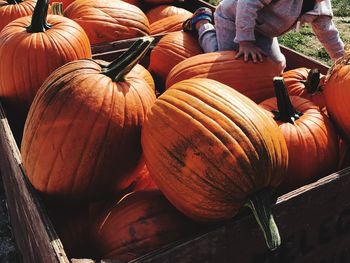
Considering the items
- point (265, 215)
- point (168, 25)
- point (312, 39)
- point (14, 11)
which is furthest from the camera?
point (312, 39)

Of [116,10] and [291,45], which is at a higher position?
[116,10]

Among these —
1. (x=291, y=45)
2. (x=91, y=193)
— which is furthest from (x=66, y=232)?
(x=291, y=45)

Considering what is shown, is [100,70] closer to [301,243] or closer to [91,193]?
[91,193]

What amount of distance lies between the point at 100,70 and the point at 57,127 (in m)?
0.28

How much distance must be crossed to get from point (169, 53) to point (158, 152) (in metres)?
1.33

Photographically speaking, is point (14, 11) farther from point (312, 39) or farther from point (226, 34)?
point (312, 39)

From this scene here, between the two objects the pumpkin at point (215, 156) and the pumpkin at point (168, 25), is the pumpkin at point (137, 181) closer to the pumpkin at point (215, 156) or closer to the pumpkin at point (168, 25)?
the pumpkin at point (215, 156)

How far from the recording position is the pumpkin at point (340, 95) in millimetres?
1749

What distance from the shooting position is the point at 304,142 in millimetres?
1715

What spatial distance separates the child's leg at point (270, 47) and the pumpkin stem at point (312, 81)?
27 centimetres

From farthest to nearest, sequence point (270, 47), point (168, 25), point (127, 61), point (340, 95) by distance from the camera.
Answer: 1. point (168, 25)
2. point (270, 47)
3. point (340, 95)
4. point (127, 61)

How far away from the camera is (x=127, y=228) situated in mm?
1517

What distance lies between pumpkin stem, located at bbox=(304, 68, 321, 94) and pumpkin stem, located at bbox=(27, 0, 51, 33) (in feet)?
4.22

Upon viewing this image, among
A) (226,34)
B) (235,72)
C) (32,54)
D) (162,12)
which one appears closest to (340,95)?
(235,72)
